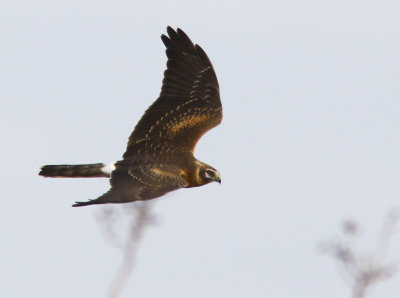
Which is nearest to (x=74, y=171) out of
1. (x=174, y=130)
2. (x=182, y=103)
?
(x=174, y=130)

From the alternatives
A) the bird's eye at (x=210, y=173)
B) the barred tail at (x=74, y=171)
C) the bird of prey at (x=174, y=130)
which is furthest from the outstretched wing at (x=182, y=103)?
the bird's eye at (x=210, y=173)

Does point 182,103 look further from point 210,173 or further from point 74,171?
point 74,171

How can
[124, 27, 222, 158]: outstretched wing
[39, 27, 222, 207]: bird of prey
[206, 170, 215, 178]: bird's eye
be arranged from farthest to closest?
[124, 27, 222, 158]: outstretched wing, [206, 170, 215, 178]: bird's eye, [39, 27, 222, 207]: bird of prey

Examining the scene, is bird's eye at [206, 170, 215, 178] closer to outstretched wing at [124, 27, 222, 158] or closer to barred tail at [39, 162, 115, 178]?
outstretched wing at [124, 27, 222, 158]

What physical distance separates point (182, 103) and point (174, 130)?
0.52 metres

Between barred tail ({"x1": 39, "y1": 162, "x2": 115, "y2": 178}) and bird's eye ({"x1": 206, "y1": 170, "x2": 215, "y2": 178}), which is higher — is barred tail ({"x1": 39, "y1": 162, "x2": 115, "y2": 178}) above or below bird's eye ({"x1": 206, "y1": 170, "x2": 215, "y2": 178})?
below

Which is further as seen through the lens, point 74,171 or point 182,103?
point 182,103

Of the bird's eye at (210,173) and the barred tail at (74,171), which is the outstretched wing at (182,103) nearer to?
the barred tail at (74,171)

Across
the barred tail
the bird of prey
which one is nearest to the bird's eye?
the bird of prey

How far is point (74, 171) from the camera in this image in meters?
10.7

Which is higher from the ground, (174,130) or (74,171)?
(174,130)

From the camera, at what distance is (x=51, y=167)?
35.4 ft

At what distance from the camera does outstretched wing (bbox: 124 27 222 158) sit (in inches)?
432

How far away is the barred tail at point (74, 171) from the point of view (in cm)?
1067
